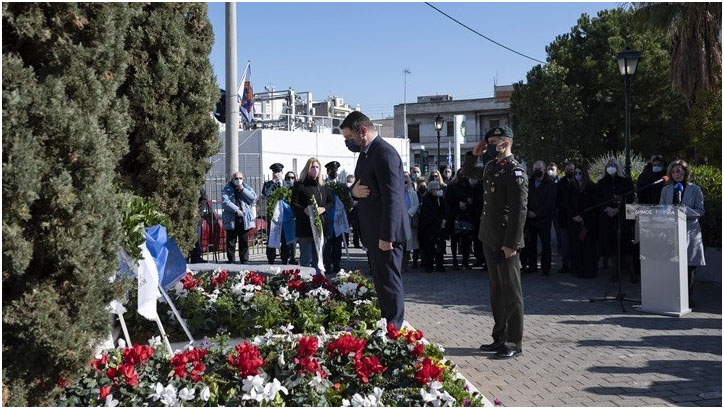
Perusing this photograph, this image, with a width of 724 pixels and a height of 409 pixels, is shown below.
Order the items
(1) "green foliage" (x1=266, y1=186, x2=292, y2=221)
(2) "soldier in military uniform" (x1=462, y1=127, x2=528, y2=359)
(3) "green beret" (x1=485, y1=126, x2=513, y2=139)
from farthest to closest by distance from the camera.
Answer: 1. (1) "green foliage" (x1=266, y1=186, x2=292, y2=221)
2. (3) "green beret" (x1=485, y1=126, x2=513, y2=139)
3. (2) "soldier in military uniform" (x1=462, y1=127, x2=528, y2=359)

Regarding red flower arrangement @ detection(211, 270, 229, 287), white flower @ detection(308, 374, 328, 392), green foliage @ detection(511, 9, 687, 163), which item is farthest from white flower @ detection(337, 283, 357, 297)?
green foliage @ detection(511, 9, 687, 163)

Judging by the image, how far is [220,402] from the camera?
15.3 feet

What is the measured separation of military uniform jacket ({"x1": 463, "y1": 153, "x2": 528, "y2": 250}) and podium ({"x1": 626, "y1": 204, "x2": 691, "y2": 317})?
3.20 metres

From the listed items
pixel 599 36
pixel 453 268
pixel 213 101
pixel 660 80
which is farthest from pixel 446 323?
pixel 599 36

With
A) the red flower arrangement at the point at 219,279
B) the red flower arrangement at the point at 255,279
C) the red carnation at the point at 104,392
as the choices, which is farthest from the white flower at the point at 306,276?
Result: the red carnation at the point at 104,392

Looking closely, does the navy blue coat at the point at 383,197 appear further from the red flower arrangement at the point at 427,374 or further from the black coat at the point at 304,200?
the black coat at the point at 304,200

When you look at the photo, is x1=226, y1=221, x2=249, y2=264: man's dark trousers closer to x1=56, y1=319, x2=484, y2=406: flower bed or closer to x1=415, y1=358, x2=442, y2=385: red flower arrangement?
x1=56, y1=319, x2=484, y2=406: flower bed

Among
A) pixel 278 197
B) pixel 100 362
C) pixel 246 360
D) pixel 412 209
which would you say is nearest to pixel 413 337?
pixel 246 360

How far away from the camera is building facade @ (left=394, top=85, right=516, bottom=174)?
75562mm

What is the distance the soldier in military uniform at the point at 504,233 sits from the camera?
22.0ft

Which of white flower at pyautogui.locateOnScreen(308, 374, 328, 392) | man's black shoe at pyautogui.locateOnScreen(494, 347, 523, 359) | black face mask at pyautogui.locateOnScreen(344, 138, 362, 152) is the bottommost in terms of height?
man's black shoe at pyautogui.locateOnScreen(494, 347, 523, 359)

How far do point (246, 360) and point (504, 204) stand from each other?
2973mm

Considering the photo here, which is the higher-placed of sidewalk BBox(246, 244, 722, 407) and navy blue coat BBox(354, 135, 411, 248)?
navy blue coat BBox(354, 135, 411, 248)

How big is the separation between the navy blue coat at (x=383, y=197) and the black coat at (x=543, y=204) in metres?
6.47
